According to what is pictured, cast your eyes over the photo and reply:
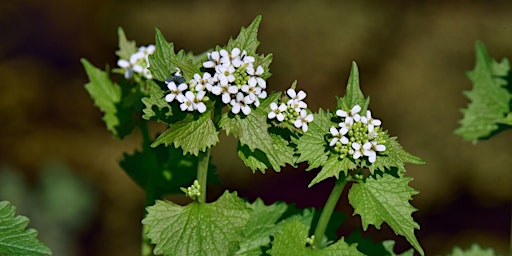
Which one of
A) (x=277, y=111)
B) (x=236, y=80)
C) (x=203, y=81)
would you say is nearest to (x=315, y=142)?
(x=277, y=111)

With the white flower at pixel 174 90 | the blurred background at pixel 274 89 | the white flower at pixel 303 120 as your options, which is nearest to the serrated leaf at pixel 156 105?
the white flower at pixel 174 90

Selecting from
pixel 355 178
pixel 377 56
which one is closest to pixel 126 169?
pixel 355 178

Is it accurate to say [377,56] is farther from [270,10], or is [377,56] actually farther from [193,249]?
[193,249]

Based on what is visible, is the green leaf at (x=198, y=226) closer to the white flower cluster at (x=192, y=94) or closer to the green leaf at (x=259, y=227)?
the green leaf at (x=259, y=227)

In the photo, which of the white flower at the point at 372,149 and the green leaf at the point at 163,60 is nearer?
the white flower at the point at 372,149

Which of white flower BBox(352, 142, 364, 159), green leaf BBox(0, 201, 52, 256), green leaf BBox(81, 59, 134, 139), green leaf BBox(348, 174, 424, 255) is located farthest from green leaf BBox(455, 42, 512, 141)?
Answer: green leaf BBox(0, 201, 52, 256)

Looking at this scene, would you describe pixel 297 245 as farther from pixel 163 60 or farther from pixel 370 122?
pixel 163 60

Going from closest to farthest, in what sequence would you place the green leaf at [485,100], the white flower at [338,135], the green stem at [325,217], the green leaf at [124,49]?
the white flower at [338,135] → the green stem at [325,217] → the green leaf at [124,49] → the green leaf at [485,100]
